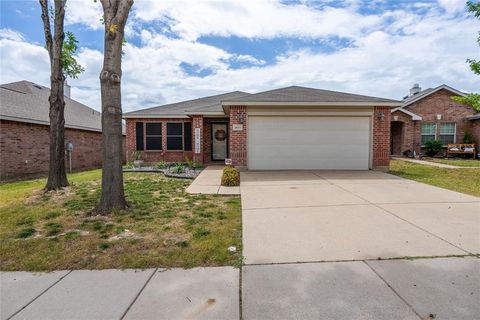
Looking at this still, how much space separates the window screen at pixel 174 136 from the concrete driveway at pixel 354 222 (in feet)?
26.7

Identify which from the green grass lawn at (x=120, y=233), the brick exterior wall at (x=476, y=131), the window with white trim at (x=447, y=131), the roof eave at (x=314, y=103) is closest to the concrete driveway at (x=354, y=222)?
the green grass lawn at (x=120, y=233)

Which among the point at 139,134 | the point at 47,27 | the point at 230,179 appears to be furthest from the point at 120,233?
the point at 139,134

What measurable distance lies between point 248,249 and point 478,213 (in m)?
4.58

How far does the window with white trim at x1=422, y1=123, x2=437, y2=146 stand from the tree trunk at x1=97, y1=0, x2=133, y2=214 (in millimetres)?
20754

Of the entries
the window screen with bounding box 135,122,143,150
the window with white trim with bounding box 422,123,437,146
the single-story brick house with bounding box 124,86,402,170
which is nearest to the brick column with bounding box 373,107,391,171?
the single-story brick house with bounding box 124,86,402,170

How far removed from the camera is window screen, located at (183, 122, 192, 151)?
595 inches

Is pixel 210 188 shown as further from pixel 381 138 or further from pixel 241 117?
pixel 381 138

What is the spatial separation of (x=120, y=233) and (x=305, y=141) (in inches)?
342

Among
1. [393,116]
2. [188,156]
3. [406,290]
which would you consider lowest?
[406,290]

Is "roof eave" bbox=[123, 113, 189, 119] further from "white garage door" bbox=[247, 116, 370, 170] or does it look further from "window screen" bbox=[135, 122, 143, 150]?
"white garage door" bbox=[247, 116, 370, 170]

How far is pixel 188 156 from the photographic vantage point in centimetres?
1518

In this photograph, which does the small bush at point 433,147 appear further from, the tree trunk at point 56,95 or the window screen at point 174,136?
the tree trunk at point 56,95

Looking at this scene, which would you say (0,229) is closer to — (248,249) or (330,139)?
(248,249)

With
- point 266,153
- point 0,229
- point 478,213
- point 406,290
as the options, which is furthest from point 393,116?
point 0,229
